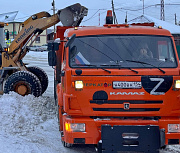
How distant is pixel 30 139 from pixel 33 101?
2695mm

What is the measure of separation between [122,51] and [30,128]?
10.4ft

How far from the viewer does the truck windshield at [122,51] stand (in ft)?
19.0

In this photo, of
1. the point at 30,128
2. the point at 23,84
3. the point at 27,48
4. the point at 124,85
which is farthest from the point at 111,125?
the point at 27,48

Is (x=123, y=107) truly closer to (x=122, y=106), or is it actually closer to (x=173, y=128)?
(x=122, y=106)

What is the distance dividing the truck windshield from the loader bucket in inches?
171

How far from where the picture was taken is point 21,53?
1182 cm

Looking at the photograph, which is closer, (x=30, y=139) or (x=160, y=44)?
(x=160, y=44)

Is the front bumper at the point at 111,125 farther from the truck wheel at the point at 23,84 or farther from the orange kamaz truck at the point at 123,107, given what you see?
the truck wheel at the point at 23,84

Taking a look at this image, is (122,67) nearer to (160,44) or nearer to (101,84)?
(101,84)

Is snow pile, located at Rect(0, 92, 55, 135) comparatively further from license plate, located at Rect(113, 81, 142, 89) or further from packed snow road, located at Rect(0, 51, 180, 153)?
license plate, located at Rect(113, 81, 142, 89)

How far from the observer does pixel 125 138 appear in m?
5.47

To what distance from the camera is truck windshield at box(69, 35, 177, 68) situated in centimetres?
580

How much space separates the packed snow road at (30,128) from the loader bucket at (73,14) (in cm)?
254

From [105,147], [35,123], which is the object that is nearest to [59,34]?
[35,123]
